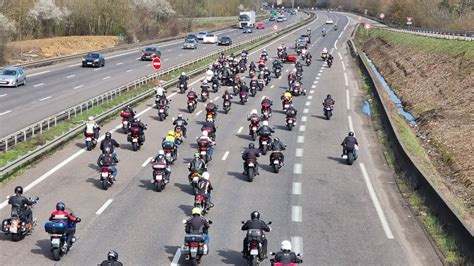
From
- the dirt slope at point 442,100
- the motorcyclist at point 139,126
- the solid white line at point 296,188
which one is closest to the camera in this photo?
the solid white line at point 296,188

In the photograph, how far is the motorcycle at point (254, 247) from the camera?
49.3 ft

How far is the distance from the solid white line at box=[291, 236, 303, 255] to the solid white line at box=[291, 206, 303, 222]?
163 centimetres

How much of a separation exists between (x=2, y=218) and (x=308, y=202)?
28.6 ft

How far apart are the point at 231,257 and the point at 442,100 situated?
113 feet

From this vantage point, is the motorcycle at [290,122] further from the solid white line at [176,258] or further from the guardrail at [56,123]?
the solid white line at [176,258]

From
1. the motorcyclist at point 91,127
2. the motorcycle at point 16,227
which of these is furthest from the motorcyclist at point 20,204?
the motorcyclist at point 91,127

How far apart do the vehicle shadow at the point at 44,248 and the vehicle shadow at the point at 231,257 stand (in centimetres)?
383

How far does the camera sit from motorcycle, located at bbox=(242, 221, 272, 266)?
15039mm

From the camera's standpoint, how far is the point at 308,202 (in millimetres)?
21047

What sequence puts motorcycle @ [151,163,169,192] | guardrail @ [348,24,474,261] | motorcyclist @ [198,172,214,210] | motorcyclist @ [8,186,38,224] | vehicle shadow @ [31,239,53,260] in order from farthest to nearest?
motorcycle @ [151,163,169,192] → motorcyclist @ [198,172,214,210] → motorcyclist @ [8,186,38,224] → guardrail @ [348,24,474,261] → vehicle shadow @ [31,239,53,260]

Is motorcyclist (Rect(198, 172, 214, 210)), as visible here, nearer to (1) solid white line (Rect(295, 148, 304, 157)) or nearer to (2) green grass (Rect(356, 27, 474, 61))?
(1) solid white line (Rect(295, 148, 304, 157))

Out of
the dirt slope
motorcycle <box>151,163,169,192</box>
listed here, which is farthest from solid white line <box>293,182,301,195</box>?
the dirt slope

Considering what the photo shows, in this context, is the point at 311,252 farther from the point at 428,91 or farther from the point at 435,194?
the point at 428,91

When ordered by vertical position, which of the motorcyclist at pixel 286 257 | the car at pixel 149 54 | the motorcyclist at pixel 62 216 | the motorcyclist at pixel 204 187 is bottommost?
the car at pixel 149 54
